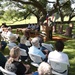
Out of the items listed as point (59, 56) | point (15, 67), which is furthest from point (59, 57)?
point (15, 67)

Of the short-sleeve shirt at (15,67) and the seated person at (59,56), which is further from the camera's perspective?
the seated person at (59,56)

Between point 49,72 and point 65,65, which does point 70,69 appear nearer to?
point 65,65

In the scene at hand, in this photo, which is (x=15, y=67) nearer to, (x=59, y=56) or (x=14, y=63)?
(x=14, y=63)

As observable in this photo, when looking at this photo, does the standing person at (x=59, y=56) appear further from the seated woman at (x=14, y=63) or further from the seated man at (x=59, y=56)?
the seated woman at (x=14, y=63)

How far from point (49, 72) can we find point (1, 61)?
8.45 ft

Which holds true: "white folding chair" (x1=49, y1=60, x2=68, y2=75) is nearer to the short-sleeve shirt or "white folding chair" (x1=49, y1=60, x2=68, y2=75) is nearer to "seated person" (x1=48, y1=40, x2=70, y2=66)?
"seated person" (x1=48, y1=40, x2=70, y2=66)

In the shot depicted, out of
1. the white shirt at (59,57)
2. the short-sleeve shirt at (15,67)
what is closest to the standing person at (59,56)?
the white shirt at (59,57)

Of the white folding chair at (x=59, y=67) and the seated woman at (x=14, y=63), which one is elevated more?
the seated woman at (x=14, y=63)

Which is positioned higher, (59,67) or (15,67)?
(15,67)


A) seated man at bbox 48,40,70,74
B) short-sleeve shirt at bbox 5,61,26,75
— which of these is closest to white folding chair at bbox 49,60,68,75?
seated man at bbox 48,40,70,74

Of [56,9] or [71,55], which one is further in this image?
[56,9]

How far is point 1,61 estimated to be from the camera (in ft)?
18.3

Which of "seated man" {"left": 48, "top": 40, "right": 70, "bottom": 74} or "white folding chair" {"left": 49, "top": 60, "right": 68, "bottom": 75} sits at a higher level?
"seated man" {"left": 48, "top": 40, "right": 70, "bottom": 74}

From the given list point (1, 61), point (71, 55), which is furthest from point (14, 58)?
point (71, 55)
